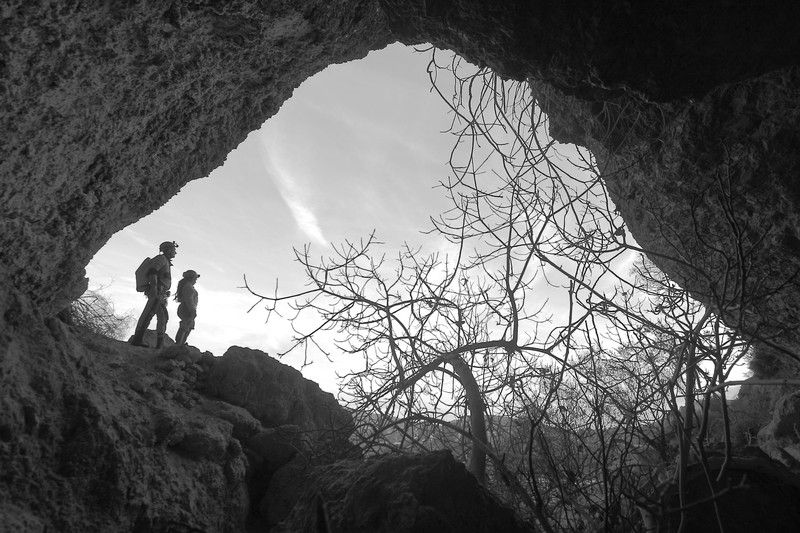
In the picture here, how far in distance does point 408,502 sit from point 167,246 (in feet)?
21.3

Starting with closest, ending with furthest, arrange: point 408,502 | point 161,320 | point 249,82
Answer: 1. point 408,502
2. point 249,82
3. point 161,320

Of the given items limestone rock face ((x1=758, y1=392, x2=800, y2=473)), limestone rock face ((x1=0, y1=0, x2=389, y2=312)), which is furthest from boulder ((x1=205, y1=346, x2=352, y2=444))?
limestone rock face ((x1=758, y1=392, x2=800, y2=473))

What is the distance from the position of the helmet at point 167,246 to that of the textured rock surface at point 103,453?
3.31 meters

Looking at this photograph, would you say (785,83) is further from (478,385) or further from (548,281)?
(478,385)

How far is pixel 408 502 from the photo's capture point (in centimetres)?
210

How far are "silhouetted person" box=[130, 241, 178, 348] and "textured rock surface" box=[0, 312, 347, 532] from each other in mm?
Answer: 2799

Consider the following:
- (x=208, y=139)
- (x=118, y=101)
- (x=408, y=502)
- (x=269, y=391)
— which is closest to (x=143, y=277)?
(x=269, y=391)

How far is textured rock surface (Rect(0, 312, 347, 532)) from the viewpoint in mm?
2006

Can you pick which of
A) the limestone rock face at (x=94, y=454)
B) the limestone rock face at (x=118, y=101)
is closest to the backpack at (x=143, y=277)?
the limestone rock face at (x=94, y=454)

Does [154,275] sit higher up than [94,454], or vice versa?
[154,275]

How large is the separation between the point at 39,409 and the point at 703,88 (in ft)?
13.7

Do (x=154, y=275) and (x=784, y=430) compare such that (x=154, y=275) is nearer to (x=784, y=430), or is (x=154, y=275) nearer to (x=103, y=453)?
(x=103, y=453)

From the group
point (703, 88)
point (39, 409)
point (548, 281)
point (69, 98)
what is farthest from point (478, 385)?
point (69, 98)

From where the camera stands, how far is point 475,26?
117 inches
